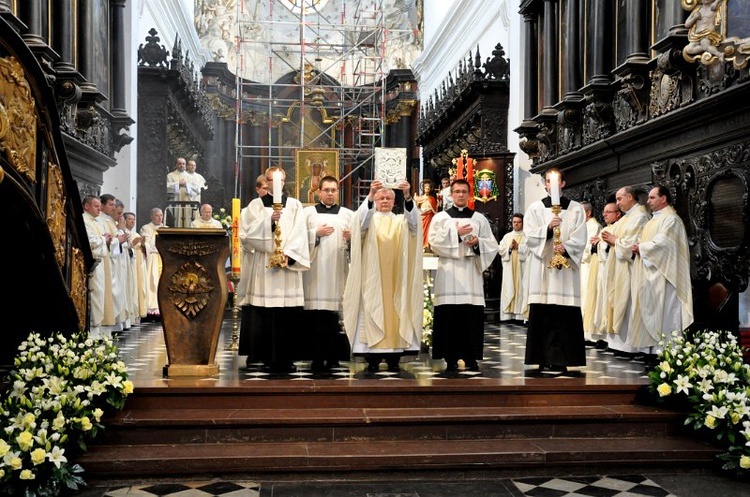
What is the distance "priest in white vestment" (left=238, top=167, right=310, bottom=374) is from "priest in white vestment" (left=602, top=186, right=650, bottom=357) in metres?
3.47

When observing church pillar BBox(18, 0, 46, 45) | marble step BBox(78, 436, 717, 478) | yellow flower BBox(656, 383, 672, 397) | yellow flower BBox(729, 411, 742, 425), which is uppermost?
church pillar BBox(18, 0, 46, 45)

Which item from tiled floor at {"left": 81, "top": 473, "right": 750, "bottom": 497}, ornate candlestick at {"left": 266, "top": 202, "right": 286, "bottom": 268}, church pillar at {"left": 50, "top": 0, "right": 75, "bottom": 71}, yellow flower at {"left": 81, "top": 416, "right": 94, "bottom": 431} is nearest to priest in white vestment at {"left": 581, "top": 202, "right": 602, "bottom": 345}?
ornate candlestick at {"left": 266, "top": 202, "right": 286, "bottom": 268}

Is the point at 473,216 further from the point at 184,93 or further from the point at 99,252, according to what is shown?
the point at 184,93

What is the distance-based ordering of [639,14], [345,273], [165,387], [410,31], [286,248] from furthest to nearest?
[410,31] → [639,14] → [345,273] → [286,248] → [165,387]

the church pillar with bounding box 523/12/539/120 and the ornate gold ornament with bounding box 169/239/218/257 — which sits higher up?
the church pillar with bounding box 523/12/539/120

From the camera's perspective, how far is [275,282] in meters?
7.69

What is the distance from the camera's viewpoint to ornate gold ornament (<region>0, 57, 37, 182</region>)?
5500 mm

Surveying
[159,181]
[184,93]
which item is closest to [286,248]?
[159,181]

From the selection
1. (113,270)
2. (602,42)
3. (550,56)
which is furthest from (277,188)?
(550,56)

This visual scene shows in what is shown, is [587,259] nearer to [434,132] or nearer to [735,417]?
[735,417]

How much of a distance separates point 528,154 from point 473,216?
6894mm

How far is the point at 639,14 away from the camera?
34.1 feet

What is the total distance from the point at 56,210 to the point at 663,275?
5.64 meters

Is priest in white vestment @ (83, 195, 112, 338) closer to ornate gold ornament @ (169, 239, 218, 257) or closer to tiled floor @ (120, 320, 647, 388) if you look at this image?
tiled floor @ (120, 320, 647, 388)
